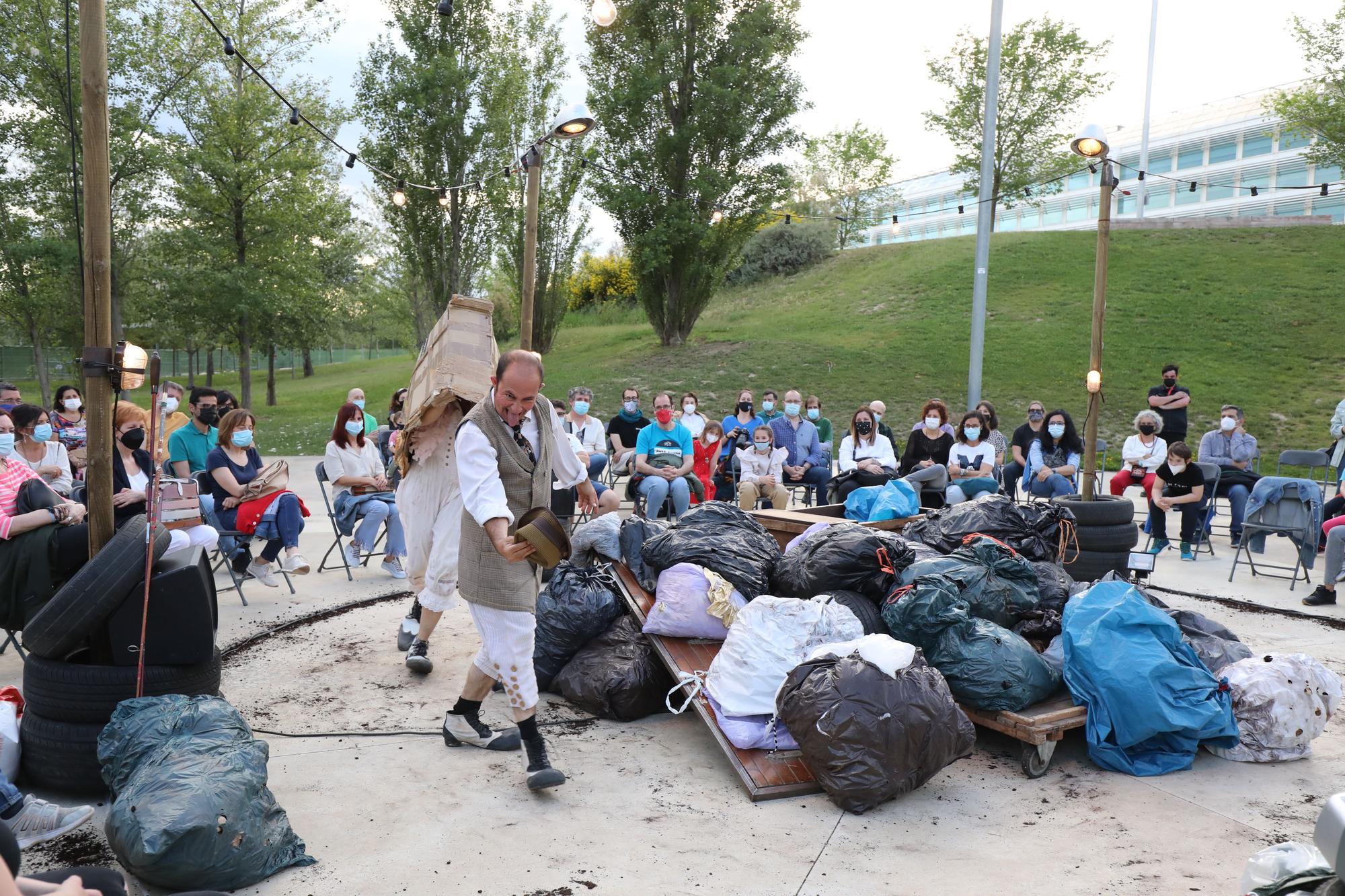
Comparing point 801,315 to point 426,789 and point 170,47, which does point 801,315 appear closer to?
point 170,47

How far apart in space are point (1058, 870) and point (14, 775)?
3.89 m

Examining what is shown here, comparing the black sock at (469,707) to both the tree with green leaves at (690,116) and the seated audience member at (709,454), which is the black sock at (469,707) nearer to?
the seated audience member at (709,454)

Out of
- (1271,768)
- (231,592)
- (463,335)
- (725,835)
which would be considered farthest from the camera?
(231,592)

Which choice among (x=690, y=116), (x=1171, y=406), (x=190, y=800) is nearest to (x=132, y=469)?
(x=190, y=800)

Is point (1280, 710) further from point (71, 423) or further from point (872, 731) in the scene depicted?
point (71, 423)

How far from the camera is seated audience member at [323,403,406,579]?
7562 millimetres

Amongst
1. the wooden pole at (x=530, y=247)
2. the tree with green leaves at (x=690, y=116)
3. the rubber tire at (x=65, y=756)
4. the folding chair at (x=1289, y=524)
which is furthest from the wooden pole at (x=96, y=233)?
the tree with green leaves at (x=690, y=116)

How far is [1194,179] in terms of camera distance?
36312mm

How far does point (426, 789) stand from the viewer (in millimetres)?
3660

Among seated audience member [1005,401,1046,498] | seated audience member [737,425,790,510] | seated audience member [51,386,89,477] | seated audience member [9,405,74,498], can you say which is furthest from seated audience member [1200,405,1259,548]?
seated audience member [51,386,89,477]

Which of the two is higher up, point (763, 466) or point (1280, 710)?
point (763, 466)


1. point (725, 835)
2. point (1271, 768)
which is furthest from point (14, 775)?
point (1271, 768)

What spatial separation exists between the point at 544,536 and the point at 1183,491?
25.1 ft

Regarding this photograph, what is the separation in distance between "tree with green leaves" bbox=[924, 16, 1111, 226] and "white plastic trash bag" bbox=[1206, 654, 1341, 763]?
2700 cm
